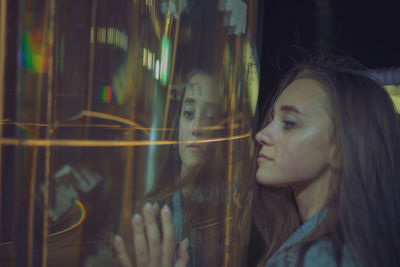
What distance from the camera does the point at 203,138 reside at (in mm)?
572

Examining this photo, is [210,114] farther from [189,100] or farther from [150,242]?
[150,242]

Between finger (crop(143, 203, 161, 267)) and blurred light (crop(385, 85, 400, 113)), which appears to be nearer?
finger (crop(143, 203, 161, 267))

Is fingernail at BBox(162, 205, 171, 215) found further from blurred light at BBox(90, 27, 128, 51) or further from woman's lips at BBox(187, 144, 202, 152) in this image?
blurred light at BBox(90, 27, 128, 51)

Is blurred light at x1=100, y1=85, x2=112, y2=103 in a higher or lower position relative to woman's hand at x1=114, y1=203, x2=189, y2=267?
higher

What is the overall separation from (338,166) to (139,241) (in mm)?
312

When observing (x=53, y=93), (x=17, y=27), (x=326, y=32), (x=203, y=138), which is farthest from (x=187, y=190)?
(x=326, y=32)

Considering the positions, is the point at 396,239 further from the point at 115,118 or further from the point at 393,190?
the point at 115,118

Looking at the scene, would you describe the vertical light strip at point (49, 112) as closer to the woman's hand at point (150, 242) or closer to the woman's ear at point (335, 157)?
the woman's hand at point (150, 242)

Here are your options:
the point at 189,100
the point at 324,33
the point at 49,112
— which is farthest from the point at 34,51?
the point at 324,33

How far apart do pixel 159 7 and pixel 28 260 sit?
15.9 inches

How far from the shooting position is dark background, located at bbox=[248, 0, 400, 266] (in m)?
0.73

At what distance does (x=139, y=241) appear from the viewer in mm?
522

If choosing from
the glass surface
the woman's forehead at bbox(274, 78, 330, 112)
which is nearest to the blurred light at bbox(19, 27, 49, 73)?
the glass surface

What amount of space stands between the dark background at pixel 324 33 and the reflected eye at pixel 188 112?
312 mm
